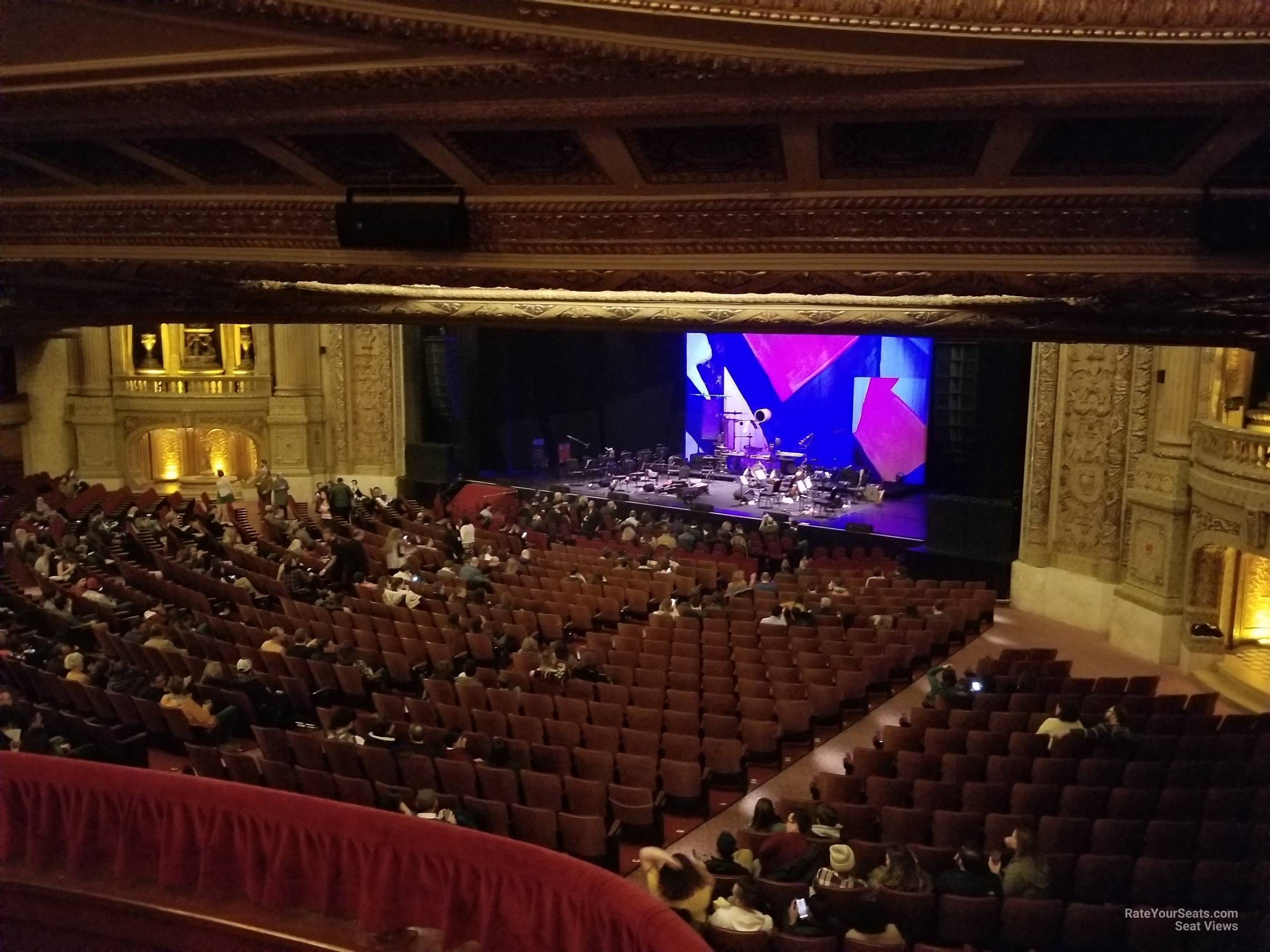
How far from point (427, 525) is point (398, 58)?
13640mm

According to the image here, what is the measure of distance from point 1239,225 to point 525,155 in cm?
224

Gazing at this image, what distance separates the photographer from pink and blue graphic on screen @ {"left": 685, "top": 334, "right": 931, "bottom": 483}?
19297 mm

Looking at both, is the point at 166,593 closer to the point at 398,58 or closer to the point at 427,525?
the point at 427,525

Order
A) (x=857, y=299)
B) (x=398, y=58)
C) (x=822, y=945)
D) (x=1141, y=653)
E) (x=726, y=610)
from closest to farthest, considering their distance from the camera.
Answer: (x=398, y=58), (x=822, y=945), (x=857, y=299), (x=726, y=610), (x=1141, y=653)

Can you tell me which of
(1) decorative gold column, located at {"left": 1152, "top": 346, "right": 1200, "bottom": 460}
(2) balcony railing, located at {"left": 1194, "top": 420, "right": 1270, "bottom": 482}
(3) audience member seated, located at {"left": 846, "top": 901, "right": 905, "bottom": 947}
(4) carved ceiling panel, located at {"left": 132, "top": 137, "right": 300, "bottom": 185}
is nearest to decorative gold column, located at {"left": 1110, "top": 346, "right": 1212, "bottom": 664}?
(1) decorative gold column, located at {"left": 1152, "top": 346, "right": 1200, "bottom": 460}

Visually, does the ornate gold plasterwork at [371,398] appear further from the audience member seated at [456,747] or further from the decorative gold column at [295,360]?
the audience member seated at [456,747]

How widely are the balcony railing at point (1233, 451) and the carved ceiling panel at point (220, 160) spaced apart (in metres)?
10.3

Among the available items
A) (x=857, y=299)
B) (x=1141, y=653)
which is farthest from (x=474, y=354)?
(x=857, y=299)

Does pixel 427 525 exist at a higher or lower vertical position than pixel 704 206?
lower

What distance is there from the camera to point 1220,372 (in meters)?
11.3

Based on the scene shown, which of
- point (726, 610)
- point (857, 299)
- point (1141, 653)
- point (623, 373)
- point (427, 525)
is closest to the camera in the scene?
point (857, 299)

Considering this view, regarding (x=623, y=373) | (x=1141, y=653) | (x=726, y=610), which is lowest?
(x=1141, y=653)

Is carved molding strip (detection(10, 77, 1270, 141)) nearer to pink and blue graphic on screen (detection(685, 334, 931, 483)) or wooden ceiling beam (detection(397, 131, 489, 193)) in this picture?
wooden ceiling beam (detection(397, 131, 489, 193))

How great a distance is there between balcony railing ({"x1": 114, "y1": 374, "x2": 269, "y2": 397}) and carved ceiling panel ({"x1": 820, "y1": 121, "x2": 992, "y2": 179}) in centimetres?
1977
